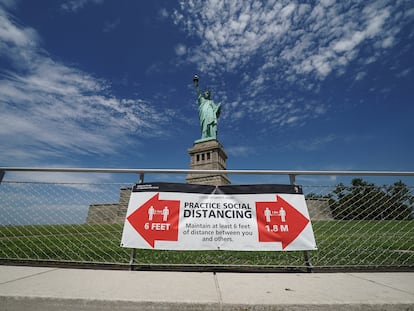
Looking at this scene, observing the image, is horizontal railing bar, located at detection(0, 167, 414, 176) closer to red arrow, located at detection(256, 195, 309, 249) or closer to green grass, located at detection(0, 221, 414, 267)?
red arrow, located at detection(256, 195, 309, 249)

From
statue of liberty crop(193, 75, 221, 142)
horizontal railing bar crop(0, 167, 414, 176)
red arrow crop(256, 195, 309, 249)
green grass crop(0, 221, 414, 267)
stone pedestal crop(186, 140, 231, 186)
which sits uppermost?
statue of liberty crop(193, 75, 221, 142)

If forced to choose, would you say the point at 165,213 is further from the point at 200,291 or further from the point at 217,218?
the point at 200,291

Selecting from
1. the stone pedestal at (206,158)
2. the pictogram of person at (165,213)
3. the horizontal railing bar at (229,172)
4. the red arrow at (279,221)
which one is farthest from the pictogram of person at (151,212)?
the stone pedestal at (206,158)

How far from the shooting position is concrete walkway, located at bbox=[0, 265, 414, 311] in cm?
139

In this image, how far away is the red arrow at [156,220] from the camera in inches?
94.8

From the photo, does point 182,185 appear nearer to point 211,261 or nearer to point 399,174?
point 211,261

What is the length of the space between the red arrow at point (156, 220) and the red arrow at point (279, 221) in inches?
41.7

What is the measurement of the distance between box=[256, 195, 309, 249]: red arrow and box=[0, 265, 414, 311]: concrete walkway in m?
0.40

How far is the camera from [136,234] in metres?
2.43

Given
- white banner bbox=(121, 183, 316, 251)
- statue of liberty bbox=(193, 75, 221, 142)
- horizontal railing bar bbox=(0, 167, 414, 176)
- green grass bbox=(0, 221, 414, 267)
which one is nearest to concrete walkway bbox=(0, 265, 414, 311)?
white banner bbox=(121, 183, 316, 251)

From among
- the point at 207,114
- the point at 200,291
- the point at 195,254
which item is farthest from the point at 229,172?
the point at 207,114

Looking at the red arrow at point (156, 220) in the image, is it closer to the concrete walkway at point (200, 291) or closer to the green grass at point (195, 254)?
the concrete walkway at point (200, 291)

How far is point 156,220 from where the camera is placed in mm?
2465

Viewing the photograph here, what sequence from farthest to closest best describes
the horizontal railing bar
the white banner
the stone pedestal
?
the stone pedestal, the horizontal railing bar, the white banner
